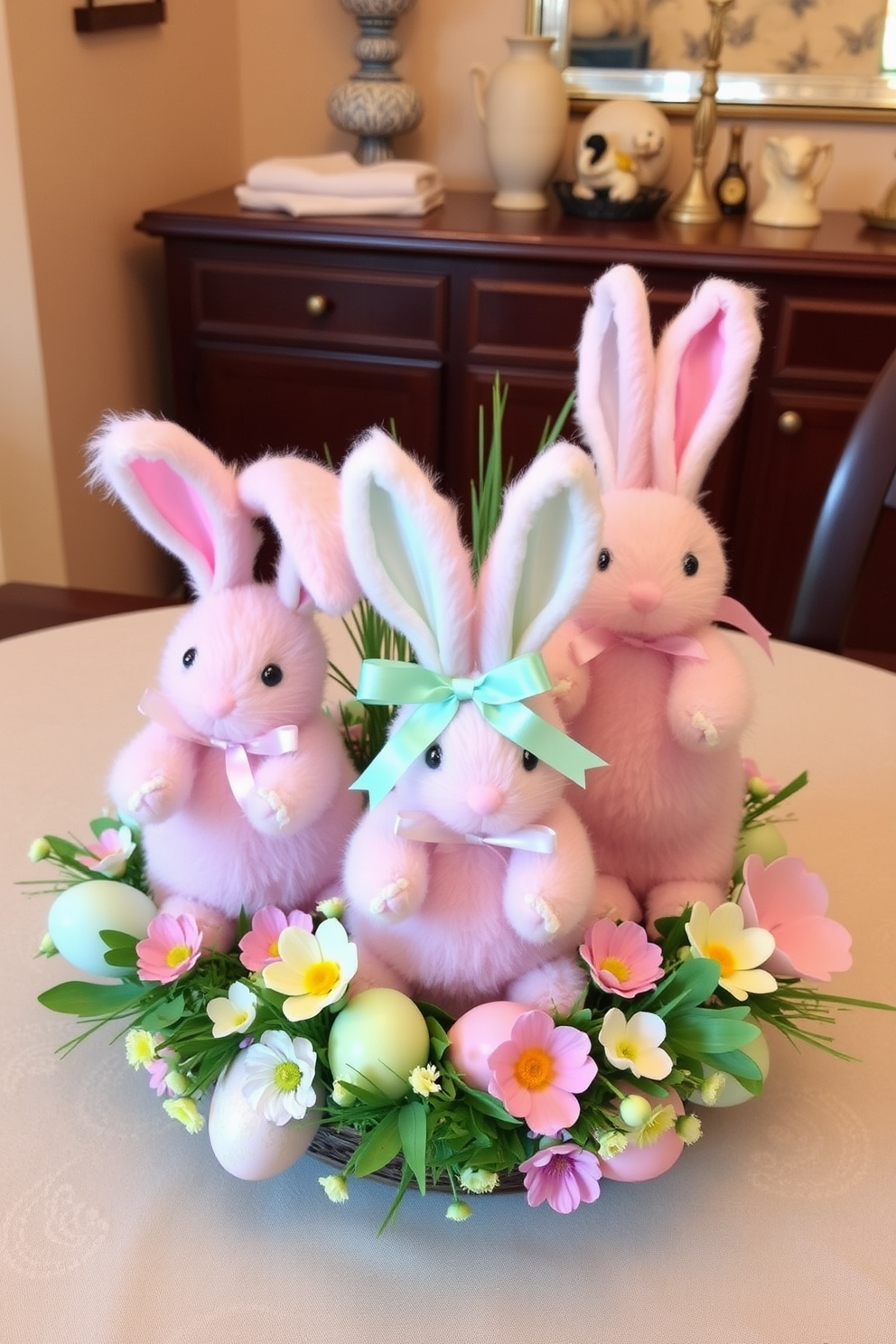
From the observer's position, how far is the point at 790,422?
183 cm

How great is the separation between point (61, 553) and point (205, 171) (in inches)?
34.5

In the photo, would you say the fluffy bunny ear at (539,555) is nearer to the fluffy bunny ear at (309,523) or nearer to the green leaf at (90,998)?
the fluffy bunny ear at (309,523)

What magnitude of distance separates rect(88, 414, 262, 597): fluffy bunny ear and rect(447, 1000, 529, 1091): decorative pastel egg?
23cm

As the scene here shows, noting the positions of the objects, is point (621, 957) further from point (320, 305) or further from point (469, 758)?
point (320, 305)

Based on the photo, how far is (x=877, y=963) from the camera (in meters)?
0.64

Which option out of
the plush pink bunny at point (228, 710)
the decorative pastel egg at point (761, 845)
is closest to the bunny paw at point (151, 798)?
the plush pink bunny at point (228, 710)

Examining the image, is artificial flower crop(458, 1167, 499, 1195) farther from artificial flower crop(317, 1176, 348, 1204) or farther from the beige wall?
the beige wall

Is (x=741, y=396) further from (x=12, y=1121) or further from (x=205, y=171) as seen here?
(x=205, y=171)

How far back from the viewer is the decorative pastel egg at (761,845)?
65 cm

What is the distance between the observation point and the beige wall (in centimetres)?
171

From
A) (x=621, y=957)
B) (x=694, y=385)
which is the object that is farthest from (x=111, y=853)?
(x=694, y=385)

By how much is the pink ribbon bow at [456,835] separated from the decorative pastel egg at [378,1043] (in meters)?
0.07

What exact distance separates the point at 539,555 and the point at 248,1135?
10.3 inches

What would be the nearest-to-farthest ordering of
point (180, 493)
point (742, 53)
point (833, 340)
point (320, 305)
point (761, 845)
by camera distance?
point (180, 493) < point (761, 845) < point (833, 340) < point (320, 305) < point (742, 53)
